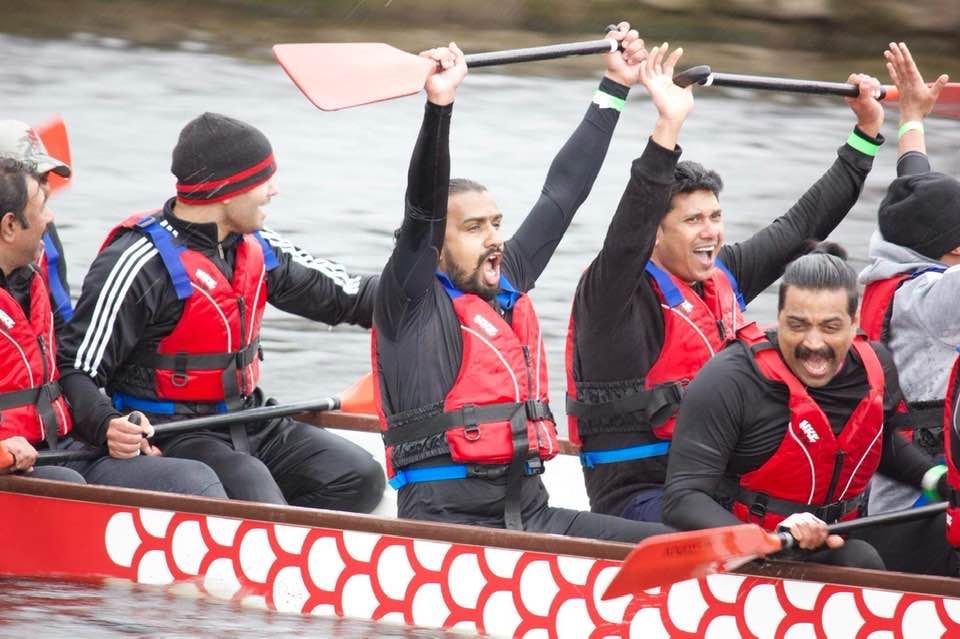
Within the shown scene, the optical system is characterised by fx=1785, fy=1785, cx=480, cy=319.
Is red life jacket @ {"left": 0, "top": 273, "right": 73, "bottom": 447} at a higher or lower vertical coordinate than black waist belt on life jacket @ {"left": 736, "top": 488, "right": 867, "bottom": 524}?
higher

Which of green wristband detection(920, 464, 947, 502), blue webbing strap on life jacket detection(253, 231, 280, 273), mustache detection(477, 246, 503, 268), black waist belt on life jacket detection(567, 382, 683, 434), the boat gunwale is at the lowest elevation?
the boat gunwale

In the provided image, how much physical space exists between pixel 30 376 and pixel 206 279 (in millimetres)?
474

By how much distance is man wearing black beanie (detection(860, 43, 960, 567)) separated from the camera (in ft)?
12.7

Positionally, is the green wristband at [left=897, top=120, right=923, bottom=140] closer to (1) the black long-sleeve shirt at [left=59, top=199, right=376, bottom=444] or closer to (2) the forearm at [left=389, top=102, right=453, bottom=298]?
(2) the forearm at [left=389, top=102, right=453, bottom=298]

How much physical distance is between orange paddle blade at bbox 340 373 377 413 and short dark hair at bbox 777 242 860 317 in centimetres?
178

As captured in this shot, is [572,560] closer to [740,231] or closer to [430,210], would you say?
[430,210]

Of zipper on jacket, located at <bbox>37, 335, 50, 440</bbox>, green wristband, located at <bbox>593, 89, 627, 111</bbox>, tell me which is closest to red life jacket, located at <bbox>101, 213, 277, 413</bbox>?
zipper on jacket, located at <bbox>37, 335, 50, 440</bbox>

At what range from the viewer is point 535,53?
4.02 meters

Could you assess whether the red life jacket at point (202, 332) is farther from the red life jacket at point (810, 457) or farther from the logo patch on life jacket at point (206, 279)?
the red life jacket at point (810, 457)

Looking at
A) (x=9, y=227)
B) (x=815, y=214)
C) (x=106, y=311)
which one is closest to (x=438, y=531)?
(x=106, y=311)

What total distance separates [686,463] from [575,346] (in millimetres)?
551

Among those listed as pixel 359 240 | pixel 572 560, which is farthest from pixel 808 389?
pixel 359 240

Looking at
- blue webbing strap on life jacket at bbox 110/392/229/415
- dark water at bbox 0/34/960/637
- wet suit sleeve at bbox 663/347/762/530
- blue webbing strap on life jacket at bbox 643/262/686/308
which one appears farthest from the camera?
dark water at bbox 0/34/960/637

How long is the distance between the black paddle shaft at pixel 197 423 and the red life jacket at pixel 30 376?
0.22 ft
